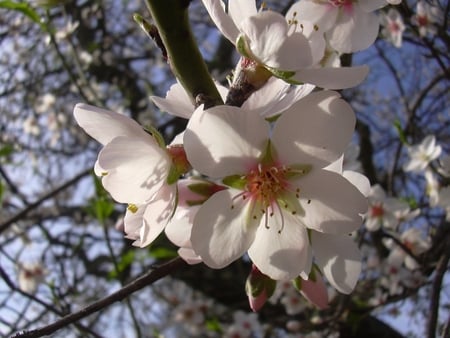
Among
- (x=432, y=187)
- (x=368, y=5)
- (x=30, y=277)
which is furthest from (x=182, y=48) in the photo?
(x=30, y=277)

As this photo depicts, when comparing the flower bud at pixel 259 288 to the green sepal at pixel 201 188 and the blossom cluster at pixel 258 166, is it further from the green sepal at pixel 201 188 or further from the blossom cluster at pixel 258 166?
the green sepal at pixel 201 188

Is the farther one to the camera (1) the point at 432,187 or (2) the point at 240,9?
(1) the point at 432,187

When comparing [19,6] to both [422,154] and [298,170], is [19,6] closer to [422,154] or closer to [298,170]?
[298,170]

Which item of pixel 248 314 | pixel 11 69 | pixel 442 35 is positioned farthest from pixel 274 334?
pixel 11 69

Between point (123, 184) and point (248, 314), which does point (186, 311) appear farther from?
point (123, 184)

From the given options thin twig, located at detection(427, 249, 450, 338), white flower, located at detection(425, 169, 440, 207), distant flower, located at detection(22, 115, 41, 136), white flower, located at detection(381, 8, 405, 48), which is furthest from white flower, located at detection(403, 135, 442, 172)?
distant flower, located at detection(22, 115, 41, 136)
